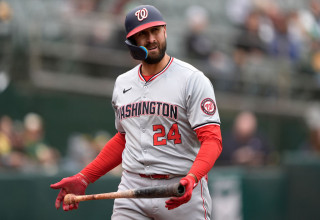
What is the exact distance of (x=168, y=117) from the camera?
13.0 feet

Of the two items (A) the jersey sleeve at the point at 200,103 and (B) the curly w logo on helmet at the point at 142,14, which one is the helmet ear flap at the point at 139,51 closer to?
(B) the curly w logo on helmet at the point at 142,14

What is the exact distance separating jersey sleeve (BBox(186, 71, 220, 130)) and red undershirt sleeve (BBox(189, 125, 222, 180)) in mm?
44

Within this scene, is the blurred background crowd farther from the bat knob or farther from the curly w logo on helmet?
the curly w logo on helmet

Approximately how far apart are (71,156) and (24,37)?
2.08 meters

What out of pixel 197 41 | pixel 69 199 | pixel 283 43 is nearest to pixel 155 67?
pixel 69 199

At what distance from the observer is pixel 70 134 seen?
33.9 feet

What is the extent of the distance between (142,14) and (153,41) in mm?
180

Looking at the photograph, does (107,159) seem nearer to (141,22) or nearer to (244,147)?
(141,22)

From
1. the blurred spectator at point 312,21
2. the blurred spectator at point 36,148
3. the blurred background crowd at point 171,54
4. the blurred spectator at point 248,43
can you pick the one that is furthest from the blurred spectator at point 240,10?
the blurred spectator at point 36,148

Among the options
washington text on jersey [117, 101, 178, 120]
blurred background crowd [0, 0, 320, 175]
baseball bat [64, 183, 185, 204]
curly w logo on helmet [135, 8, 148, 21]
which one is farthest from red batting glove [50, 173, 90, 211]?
blurred background crowd [0, 0, 320, 175]

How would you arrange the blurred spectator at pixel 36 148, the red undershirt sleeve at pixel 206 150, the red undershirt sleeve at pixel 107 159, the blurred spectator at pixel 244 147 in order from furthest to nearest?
the blurred spectator at pixel 244 147 → the blurred spectator at pixel 36 148 → the red undershirt sleeve at pixel 107 159 → the red undershirt sleeve at pixel 206 150

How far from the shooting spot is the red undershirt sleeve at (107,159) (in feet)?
14.2

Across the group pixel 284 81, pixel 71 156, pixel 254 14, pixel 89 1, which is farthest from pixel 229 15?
pixel 71 156

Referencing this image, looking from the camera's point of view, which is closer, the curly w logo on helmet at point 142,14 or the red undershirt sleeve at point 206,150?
the red undershirt sleeve at point 206,150
